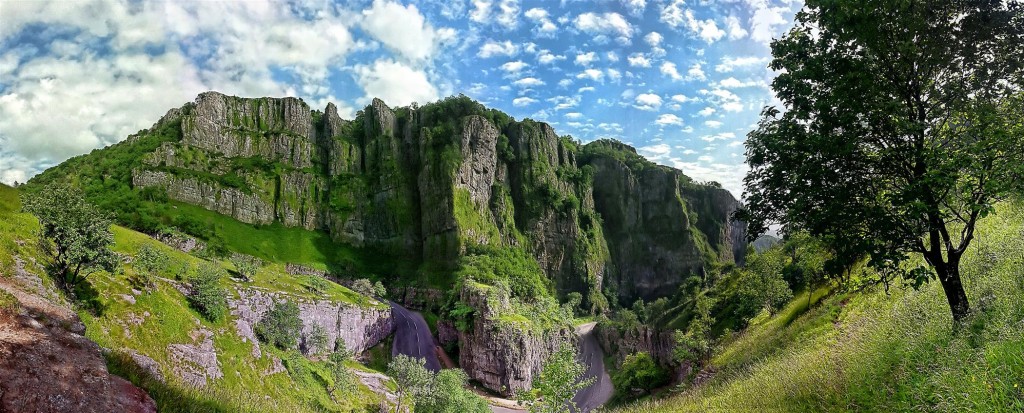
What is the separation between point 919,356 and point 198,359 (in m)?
32.9

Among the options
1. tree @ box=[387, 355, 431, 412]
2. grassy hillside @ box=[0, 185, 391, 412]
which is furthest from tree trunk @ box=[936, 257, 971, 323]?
tree @ box=[387, 355, 431, 412]

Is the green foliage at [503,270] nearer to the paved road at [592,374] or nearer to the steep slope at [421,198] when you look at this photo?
the steep slope at [421,198]

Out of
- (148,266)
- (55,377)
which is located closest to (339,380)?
(148,266)

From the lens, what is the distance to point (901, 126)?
857 centimetres

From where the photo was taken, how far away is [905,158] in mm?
8961

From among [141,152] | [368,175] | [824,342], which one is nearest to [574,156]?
[368,175]

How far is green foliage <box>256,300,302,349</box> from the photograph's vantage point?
45.0 metres

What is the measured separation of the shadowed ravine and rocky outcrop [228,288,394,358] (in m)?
3.15

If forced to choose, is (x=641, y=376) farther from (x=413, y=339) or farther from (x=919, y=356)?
(x=413, y=339)

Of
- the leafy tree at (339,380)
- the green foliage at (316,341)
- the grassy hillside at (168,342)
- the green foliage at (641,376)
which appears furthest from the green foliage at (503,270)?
the grassy hillside at (168,342)

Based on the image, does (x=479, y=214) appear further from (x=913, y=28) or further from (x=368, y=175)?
(x=913, y=28)

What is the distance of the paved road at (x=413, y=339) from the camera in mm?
73750

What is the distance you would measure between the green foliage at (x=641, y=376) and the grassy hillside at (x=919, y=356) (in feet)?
108

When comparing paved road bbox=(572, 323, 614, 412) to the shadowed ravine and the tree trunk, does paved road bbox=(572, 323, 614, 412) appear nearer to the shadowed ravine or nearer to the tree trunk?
the shadowed ravine
